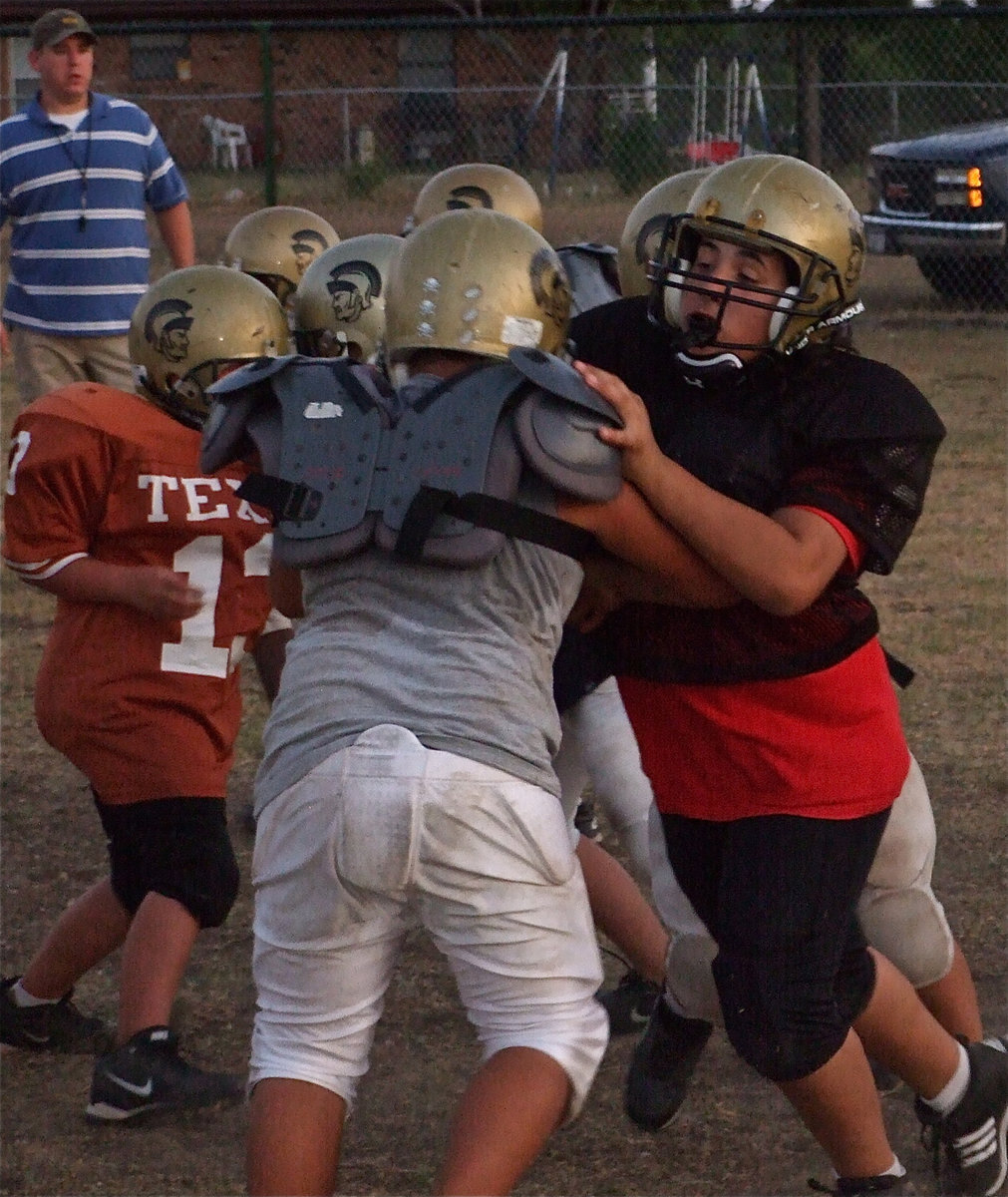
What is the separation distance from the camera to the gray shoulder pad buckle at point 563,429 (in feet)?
7.95

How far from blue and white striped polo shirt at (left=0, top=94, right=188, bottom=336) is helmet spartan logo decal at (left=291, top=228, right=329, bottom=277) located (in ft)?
10.3

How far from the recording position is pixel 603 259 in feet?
14.0

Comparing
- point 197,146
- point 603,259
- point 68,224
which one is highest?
point 603,259

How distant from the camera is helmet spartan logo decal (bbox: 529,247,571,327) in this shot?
2.73m

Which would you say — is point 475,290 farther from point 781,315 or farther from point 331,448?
point 781,315

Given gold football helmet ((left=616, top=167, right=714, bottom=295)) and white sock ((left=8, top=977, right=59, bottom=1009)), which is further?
gold football helmet ((left=616, top=167, right=714, bottom=295))

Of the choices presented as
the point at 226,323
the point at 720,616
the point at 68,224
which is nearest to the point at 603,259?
the point at 226,323

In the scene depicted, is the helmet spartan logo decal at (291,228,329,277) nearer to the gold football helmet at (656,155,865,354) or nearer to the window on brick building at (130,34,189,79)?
the gold football helmet at (656,155,865,354)

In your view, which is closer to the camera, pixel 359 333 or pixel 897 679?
pixel 897 679

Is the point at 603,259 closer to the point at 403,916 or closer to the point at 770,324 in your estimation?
the point at 770,324

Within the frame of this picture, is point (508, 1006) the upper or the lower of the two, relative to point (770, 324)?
lower

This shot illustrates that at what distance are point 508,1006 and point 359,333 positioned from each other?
2012mm

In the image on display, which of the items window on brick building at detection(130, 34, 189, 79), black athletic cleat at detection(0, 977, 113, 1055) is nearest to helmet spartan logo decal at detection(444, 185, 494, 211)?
black athletic cleat at detection(0, 977, 113, 1055)

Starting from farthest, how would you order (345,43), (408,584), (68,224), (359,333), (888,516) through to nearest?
(345,43)
(68,224)
(359,333)
(888,516)
(408,584)
